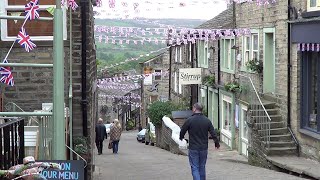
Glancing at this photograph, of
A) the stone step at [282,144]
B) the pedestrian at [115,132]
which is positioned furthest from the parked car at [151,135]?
the stone step at [282,144]

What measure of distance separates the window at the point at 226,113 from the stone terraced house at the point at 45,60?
13848 millimetres

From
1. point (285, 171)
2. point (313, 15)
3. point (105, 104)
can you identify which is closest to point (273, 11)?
point (313, 15)

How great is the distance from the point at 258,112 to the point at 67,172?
13.1m

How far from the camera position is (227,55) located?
85.7ft

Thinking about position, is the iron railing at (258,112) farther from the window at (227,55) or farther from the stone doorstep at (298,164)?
the window at (227,55)

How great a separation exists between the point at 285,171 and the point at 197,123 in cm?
497

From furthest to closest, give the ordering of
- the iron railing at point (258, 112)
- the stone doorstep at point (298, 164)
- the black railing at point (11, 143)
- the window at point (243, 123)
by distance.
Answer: the window at point (243, 123) < the iron railing at point (258, 112) < the stone doorstep at point (298, 164) < the black railing at point (11, 143)

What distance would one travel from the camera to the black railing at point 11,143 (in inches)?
231

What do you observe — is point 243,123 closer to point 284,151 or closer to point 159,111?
point 284,151

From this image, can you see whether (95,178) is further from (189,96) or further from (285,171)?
(189,96)

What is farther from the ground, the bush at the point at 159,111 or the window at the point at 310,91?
the window at the point at 310,91

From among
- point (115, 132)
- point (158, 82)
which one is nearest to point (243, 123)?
point (115, 132)

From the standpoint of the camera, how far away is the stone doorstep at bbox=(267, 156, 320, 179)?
45.7 ft

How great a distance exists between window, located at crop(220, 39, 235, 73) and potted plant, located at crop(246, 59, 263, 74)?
12.5ft
